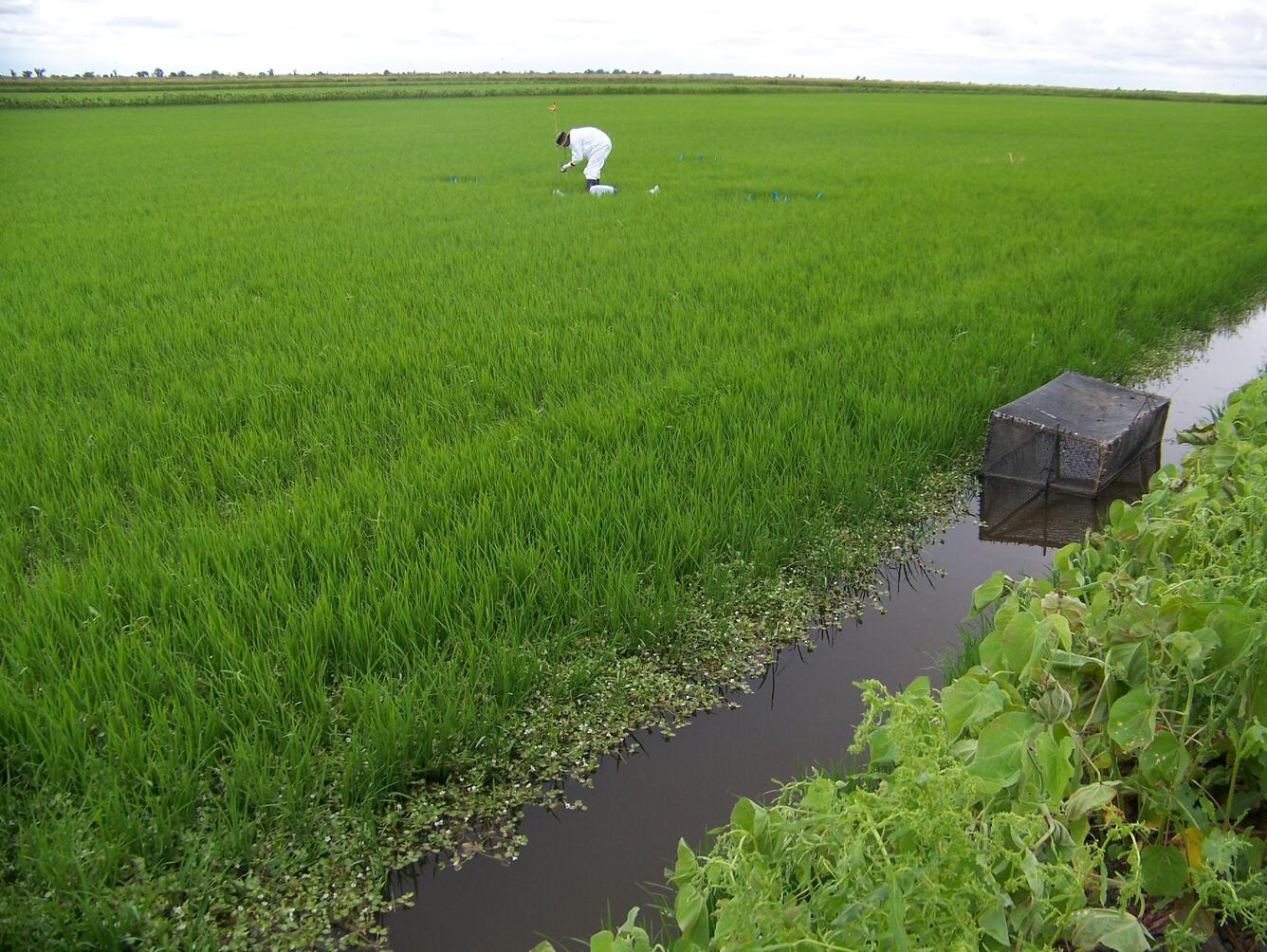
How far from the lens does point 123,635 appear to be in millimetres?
2051

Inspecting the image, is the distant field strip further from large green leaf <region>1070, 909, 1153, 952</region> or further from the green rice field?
large green leaf <region>1070, 909, 1153, 952</region>

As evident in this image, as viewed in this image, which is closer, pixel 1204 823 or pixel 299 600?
pixel 1204 823

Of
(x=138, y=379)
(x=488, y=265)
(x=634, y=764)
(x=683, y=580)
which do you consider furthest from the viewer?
(x=488, y=265)

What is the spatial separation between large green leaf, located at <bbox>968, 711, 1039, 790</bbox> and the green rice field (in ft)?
3.72

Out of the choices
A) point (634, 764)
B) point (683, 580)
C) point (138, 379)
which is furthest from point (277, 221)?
point (634, 764)

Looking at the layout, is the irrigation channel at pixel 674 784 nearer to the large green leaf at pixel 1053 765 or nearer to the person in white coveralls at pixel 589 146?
the large green leaf at pixel 1053 765

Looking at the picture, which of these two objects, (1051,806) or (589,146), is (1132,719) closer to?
(1051,806)

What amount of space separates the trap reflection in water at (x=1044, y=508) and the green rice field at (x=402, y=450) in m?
0.28

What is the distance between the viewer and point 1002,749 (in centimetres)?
119

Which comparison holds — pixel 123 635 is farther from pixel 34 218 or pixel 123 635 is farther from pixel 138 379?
pixel 34 218

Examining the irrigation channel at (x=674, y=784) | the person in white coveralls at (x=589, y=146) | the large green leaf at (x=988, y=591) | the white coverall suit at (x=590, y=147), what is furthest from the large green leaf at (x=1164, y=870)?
the white coverall suit at (x=590, y=147)

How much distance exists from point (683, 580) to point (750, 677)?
416 millimetres

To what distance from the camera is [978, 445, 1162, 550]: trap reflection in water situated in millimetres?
3016

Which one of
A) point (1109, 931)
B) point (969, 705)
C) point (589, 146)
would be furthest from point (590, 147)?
point (1109, 931)
